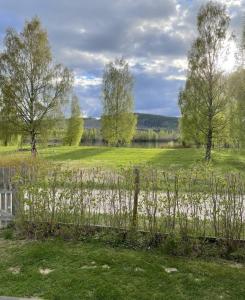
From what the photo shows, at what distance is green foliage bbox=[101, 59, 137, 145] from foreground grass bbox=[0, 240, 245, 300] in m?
33.2

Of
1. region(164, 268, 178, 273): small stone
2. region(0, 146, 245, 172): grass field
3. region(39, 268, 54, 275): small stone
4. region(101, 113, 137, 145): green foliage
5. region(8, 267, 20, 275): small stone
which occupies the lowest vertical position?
region(8, 267, 20, 275): small stone

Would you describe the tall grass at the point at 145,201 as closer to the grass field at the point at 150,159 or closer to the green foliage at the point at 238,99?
the grass field at the point at 150,159

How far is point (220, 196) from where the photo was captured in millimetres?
6109

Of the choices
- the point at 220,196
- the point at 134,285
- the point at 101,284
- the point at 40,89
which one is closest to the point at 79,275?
the point at 101,284

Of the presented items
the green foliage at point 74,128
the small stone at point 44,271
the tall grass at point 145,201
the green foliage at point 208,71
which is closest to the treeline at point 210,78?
the green foliage at point 208,71

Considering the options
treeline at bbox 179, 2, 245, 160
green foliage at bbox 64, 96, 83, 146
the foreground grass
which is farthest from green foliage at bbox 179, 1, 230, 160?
green foliage at bbox 64, 96, 83, 146

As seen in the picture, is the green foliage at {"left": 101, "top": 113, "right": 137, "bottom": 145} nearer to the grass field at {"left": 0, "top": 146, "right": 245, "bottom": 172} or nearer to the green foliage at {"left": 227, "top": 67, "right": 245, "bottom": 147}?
the grass field at {"left": 0, "top": 146, "right": 245, "bottom": 172}

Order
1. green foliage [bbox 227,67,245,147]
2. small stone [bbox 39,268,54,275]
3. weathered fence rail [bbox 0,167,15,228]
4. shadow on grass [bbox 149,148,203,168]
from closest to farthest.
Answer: small stone [bbox 39,268,54,275] → weathered fence rail [bbox 0,167,15,228] → green foliage [bbox 227,67,245,147] → shadow on grass [bbox 149,148,203,168]

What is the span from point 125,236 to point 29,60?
770 inches

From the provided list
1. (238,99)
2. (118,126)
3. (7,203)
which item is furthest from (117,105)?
(7,203)

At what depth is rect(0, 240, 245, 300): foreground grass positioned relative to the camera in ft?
14.6

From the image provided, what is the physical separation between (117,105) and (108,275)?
3507 centimetres

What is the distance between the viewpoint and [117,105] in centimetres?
3938

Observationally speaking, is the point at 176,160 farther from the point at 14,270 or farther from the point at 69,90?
the point at 14,270
